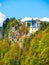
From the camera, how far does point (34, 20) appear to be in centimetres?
18575

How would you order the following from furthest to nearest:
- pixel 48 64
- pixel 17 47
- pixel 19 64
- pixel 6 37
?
1. pixel 6 37
2. pixel 17 47
3. pixel 19 64
4. pixel 48 64

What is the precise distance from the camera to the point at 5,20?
187750 millimetres

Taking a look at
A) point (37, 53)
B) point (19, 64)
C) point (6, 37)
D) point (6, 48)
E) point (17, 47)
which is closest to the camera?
point (37, 53)

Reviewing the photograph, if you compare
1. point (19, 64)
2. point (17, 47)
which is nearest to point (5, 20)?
point (17, 47)

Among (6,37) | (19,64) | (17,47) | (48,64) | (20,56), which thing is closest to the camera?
(48,64)

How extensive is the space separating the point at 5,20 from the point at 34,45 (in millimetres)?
71427

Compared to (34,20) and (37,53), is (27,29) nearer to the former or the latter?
(34,20)

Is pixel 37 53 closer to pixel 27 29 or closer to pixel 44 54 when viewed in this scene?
pixel 44 54

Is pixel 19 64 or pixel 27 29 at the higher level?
pixel 27 29

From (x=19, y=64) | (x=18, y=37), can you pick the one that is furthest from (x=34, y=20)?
(x=19, y=64)

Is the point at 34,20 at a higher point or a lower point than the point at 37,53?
higher

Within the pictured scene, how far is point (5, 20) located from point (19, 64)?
229ft

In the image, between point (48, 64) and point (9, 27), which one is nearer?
point (48, 64)

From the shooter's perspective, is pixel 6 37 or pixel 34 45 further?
pixel 6 37
